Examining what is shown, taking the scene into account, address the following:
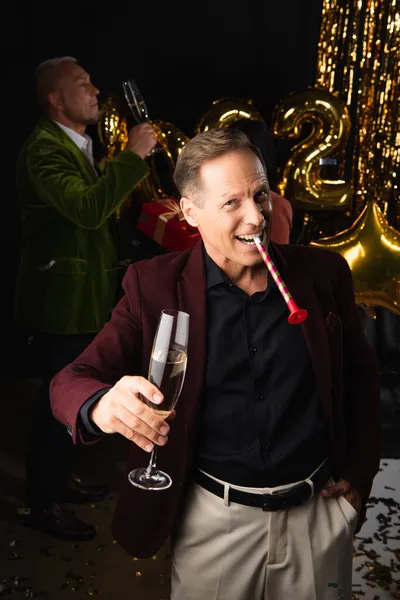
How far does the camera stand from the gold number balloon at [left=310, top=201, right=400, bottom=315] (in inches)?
112

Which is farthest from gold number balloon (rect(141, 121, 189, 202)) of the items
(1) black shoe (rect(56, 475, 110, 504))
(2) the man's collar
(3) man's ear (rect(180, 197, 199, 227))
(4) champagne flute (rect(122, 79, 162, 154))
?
(3) man's ear (rect(180, 197, 199, 227))

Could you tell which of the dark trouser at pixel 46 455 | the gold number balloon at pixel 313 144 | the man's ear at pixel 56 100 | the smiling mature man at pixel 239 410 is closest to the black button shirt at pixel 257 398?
the smiling mature man at pixel 239 410

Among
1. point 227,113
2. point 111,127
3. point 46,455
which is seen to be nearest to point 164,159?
point 111,127

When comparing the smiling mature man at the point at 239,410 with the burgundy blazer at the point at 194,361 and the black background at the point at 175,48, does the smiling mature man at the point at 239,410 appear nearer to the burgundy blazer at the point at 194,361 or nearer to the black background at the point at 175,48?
the burgundy blazer at the point at 194,361

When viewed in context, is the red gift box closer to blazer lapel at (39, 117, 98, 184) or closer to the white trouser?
blazer lapel at (39, 117, 98, 184)

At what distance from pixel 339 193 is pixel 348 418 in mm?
1631

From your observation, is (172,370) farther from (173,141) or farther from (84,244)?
(173,141)

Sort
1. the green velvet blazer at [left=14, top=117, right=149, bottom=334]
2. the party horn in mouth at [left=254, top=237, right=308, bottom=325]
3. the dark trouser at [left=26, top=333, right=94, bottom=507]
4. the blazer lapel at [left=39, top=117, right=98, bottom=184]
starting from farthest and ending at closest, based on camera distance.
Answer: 1. the dark trouser at [left=26, top=333, right=94, bottom=507]
2. the blazer lapel at [left=39, top=117, right=98, bottom=184]
3. the green velvet blazer at [left=14, top=117, right=149, bottom=334]
4. the party horn in mouth at [left=254, top=237, right=308, bottom=325]

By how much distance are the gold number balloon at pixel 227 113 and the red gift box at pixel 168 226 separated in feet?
1.14

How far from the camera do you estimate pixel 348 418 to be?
5.67ft

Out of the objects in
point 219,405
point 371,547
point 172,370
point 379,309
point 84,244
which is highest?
point 172,370

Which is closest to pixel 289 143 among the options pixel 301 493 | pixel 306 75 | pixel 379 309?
pixel 306 75

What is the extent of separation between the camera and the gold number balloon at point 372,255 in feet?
9.36

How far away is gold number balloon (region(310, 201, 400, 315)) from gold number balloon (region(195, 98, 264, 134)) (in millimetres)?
611
